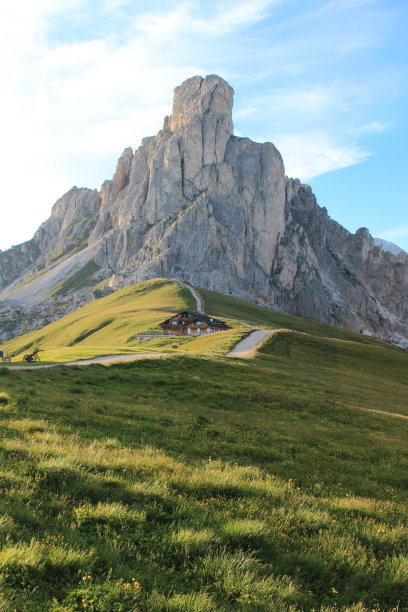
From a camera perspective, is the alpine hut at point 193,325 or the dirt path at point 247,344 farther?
the alpine hut at point 193,325

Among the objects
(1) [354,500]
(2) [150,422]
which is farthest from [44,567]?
(2) [150,422]

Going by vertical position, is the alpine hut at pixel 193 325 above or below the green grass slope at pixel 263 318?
below

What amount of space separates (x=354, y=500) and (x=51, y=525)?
7.07 metres

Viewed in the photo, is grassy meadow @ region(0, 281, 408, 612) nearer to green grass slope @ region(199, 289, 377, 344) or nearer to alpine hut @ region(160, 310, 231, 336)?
alpine hut @ region(160, 310, 231, 336)

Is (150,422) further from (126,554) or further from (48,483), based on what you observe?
(126,554)

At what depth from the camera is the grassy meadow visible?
5105 mm

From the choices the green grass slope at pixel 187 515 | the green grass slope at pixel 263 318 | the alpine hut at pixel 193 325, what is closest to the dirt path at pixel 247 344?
the alpine hut at pixel 193 325

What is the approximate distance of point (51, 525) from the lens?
611 cm

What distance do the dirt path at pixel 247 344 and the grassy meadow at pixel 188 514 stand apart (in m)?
30.8

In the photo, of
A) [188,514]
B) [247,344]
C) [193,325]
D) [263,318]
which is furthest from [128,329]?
[188,514]

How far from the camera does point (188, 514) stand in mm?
7027

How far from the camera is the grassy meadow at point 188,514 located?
5105 mm

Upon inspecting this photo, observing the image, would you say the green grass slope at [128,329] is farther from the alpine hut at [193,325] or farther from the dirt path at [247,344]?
the alpine hut at [193,325]

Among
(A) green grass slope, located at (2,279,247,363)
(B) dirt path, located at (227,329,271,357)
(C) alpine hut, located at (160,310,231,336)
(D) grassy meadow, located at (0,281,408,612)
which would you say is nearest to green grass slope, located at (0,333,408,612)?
(D) grassy meadow, located at (0,281,408,612)
